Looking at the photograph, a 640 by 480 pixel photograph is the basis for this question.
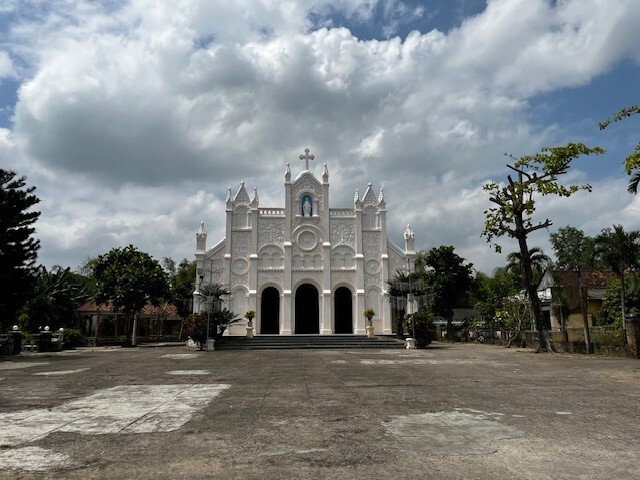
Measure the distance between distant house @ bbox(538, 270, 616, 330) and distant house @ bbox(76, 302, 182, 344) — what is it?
92.6ft

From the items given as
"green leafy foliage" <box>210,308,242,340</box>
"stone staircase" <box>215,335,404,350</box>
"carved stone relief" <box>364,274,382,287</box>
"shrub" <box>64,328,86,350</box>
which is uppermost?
"carved stone relief" <box>364,274,382,287</box>

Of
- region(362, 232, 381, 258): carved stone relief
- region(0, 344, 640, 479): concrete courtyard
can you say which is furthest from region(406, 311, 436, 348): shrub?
region(0, 344, 640, 479): concrete courtyard

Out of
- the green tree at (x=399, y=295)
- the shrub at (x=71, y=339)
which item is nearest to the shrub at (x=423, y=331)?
the green tree at (x=399, y=295)

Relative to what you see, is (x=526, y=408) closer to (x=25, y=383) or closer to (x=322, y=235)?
(x=25, y=383)

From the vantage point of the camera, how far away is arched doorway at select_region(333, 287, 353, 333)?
34656mm

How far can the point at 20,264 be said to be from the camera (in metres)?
22.0

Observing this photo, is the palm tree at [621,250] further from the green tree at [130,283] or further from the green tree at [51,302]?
the green tree at [51,302]

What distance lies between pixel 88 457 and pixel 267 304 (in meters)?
30.4

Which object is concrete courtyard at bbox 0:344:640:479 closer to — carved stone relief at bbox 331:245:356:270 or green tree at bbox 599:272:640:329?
green tree at bbox 599:272:640:329

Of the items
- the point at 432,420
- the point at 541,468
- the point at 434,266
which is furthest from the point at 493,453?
the point at 434,266

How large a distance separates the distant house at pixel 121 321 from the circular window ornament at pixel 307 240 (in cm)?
1295

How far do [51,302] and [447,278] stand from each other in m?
27.5

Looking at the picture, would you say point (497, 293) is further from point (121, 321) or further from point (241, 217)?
point (121, 321)

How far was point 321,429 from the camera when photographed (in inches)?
221
